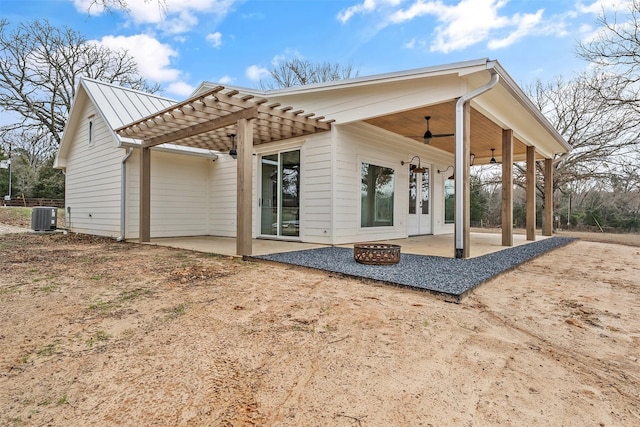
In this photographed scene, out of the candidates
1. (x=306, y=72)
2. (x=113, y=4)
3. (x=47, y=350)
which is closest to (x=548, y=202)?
(x=113, y=4)

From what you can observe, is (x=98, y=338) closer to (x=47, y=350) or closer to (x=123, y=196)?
(x=47, y=350)

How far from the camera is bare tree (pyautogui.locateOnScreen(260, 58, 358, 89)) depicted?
20.4m

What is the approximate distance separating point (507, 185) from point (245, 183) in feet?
16.3

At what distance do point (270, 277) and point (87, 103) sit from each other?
8847 mm

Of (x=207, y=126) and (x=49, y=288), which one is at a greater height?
(x=207, y=126)

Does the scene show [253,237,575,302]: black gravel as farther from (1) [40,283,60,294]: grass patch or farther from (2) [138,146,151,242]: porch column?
(2) [138,146,151,242]: porch column

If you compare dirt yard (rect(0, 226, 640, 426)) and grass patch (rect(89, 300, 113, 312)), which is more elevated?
grass patch (rect(89, 300, 113, 312))

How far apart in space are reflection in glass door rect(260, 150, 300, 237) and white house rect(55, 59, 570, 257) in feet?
0.10

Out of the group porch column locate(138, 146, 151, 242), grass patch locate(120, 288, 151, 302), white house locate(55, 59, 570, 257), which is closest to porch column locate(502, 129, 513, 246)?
white house locate(55, 59, 570, 257)

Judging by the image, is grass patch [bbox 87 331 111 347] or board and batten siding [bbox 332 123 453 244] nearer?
grass patch [bbox 87 331 111 347]

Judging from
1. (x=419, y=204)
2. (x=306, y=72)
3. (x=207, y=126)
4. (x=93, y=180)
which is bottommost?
(x=419, y=204)

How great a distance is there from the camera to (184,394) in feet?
5.11

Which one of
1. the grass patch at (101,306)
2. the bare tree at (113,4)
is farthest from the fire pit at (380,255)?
the bare tree at (113,4)

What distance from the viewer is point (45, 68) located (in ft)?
51.6
